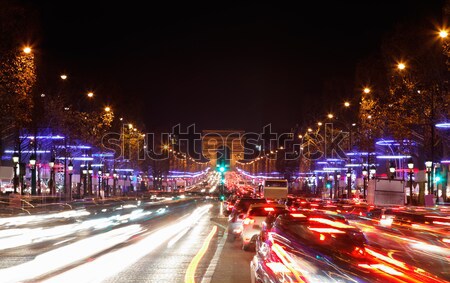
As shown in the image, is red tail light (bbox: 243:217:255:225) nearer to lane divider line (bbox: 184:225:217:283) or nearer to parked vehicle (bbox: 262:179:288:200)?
lane divider line (bbox: 184:225:217:283)

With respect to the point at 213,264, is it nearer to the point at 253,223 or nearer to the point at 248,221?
the point at 253,223

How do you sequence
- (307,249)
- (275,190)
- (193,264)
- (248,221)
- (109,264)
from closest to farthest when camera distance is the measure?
(307,249) < (109,264) < (193,264) < (248,221) < (275,190)

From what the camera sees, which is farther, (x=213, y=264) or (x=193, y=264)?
(x=213, y=264)

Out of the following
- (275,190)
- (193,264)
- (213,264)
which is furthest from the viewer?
(275,190)

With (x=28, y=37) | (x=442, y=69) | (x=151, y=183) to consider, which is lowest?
(x=151, y=183)

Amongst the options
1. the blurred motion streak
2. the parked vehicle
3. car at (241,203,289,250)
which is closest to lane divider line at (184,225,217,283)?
car at (241,203,289,250)

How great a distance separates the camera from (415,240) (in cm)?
2061

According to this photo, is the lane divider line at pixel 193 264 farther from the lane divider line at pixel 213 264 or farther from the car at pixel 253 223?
the car at pixel 253 223

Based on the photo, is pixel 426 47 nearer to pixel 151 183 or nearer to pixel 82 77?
pixel 82 77

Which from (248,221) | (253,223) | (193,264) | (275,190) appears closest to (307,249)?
(193,264)

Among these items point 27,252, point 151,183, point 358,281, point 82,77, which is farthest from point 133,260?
point 151,183

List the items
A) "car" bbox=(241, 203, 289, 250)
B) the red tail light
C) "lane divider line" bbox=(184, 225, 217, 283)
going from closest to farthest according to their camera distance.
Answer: "lane divider line" bbox=(184, 225, 217, 283) < "car" bbox=(241, 203, 289, 250) < the red tail light

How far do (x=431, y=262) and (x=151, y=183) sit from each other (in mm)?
133754

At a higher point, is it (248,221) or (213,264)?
(248,221)
